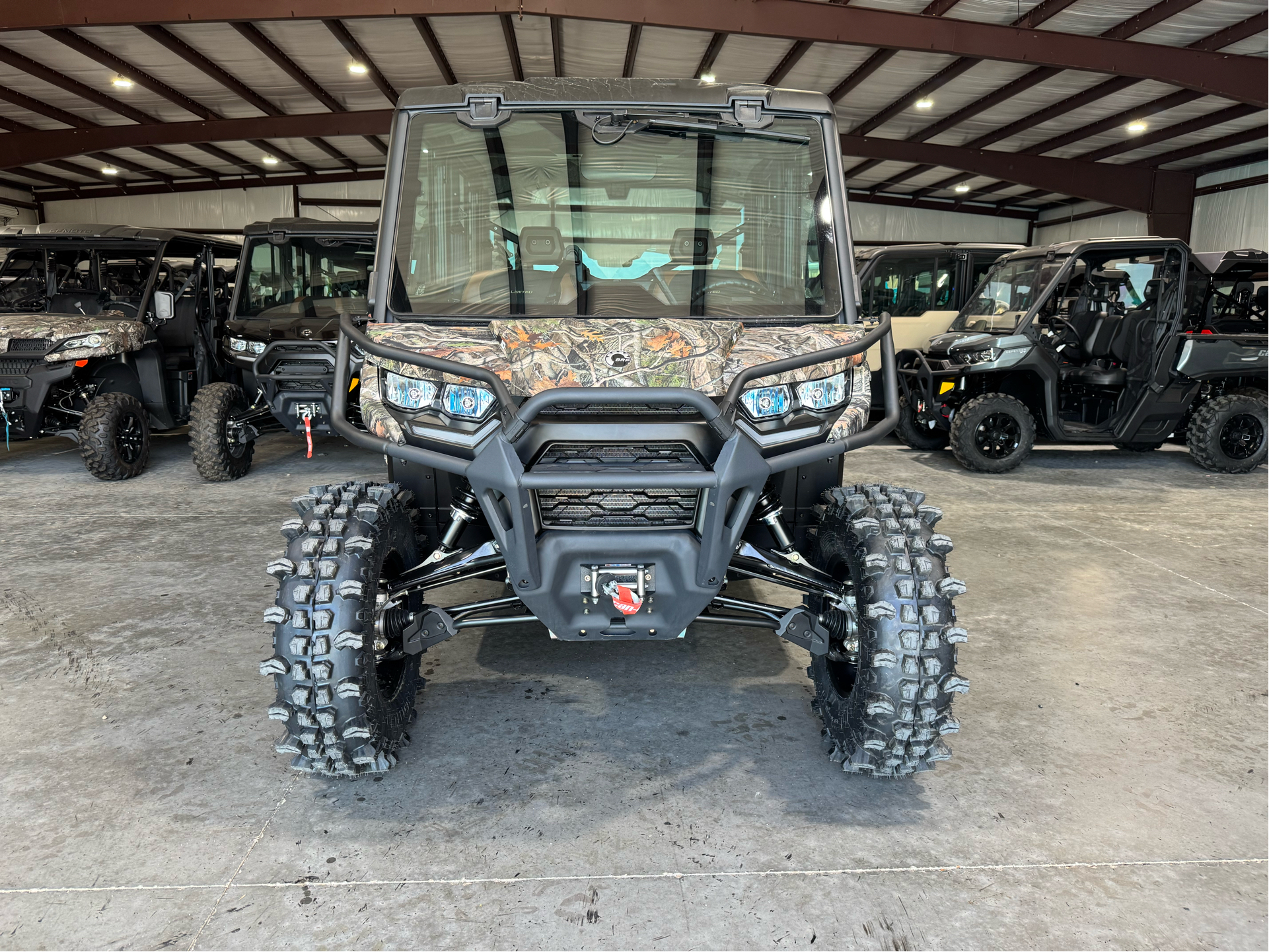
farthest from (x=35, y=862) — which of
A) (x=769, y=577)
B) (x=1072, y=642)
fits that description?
(x=1072, y=642)

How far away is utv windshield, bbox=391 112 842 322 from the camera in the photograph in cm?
283

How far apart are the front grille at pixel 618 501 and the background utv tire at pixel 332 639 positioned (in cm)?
58

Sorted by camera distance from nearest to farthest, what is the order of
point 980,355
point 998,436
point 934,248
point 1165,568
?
point 1165,568, point 980,355, point 998,436, point 934,248

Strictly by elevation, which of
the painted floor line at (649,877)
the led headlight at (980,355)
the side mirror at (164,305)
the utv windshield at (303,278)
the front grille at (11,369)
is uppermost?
the utv windshield at (303,278)

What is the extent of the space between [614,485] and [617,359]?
371mm

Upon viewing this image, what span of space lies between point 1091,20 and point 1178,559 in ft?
29.4

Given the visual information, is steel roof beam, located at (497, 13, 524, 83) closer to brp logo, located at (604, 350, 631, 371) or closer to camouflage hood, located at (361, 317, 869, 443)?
camouflage hood, located at (361, 317, 869, 443)

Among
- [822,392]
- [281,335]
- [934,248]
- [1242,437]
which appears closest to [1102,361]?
[1242,437]

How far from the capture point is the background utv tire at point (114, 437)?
7.00 metres

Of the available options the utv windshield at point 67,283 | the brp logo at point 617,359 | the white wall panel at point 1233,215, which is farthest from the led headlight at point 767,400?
the white wall panel at point 1233,215

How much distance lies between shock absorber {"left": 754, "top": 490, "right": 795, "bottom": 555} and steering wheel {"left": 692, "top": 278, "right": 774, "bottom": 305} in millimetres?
655

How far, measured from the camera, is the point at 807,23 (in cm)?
1105

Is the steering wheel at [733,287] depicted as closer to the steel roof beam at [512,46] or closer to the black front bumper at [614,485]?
the black front bumper at [614,485]

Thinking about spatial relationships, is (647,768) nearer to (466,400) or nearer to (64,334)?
(466,400)
